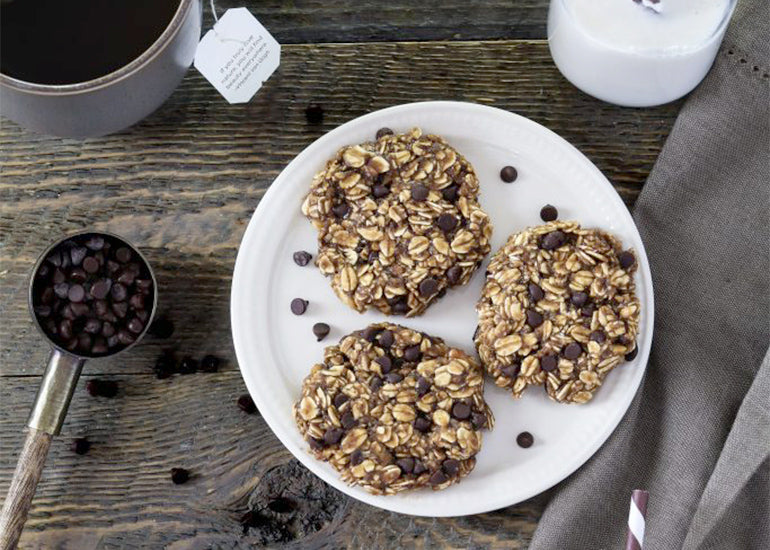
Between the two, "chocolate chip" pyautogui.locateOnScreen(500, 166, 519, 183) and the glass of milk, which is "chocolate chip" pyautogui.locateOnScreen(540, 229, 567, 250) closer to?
"chocolate chip" pyautogui.locateOnScreen(500, 166, 519, 183)

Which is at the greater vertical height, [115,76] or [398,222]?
[115,76]

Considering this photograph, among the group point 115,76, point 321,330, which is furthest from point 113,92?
point 321,330

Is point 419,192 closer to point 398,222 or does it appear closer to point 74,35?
point 398,222

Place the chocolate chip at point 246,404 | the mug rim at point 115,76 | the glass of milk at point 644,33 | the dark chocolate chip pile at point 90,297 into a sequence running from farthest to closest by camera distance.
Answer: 1. the chocolate chip at point 246,404
2. the dark chocolate chip pile at point 90,297
3. the glass of milk at point 644,33
4. the mug rim at point 115,76

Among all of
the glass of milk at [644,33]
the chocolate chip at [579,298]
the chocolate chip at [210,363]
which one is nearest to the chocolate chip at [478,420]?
the chocolate chip at [579,298]

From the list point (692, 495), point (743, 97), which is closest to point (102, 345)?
point (692, 495)

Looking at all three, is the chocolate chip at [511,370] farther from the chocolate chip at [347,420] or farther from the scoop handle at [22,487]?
the scoop handle at [22,487]

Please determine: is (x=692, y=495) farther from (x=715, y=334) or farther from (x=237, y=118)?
(x=237, y=118)
